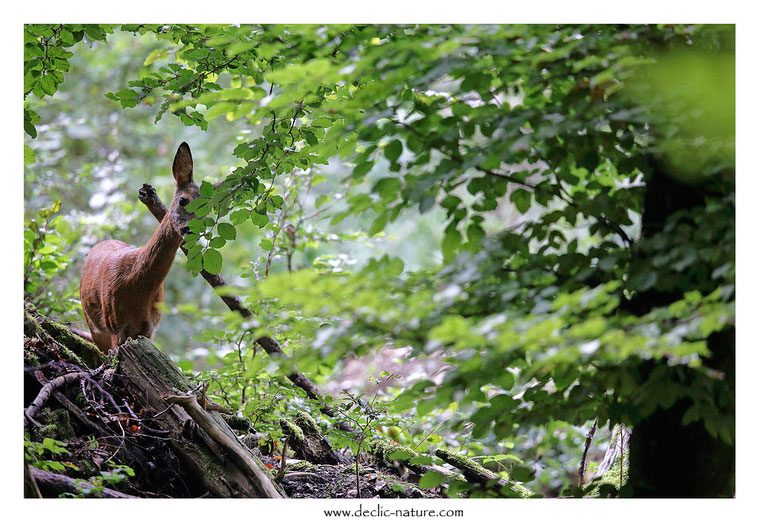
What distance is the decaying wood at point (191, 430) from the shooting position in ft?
7.02

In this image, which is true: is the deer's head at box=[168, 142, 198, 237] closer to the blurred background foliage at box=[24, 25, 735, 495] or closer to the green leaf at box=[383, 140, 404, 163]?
the blurred background foliage at box=[24, 25, 735, 495]

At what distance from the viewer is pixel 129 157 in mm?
7227

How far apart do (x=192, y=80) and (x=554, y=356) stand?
5.30ft

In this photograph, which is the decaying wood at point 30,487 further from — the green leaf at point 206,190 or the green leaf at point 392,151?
the green leaf at point 392,151

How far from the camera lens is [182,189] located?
8.65 feet

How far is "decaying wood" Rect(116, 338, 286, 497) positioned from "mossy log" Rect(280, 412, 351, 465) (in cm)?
45

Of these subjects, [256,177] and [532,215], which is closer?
[256,177]

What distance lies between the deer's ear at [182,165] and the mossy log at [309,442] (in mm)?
1043

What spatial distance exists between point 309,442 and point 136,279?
0.98 meters

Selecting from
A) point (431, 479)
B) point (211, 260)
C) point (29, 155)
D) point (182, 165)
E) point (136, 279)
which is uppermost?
point (182, 165)

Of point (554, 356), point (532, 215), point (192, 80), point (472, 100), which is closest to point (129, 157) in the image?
point (532, 215)

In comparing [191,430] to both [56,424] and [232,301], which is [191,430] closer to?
[56,424]

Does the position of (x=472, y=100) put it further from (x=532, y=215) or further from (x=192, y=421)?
(x=532, y=215)

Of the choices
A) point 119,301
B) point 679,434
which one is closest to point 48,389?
point 119,301
